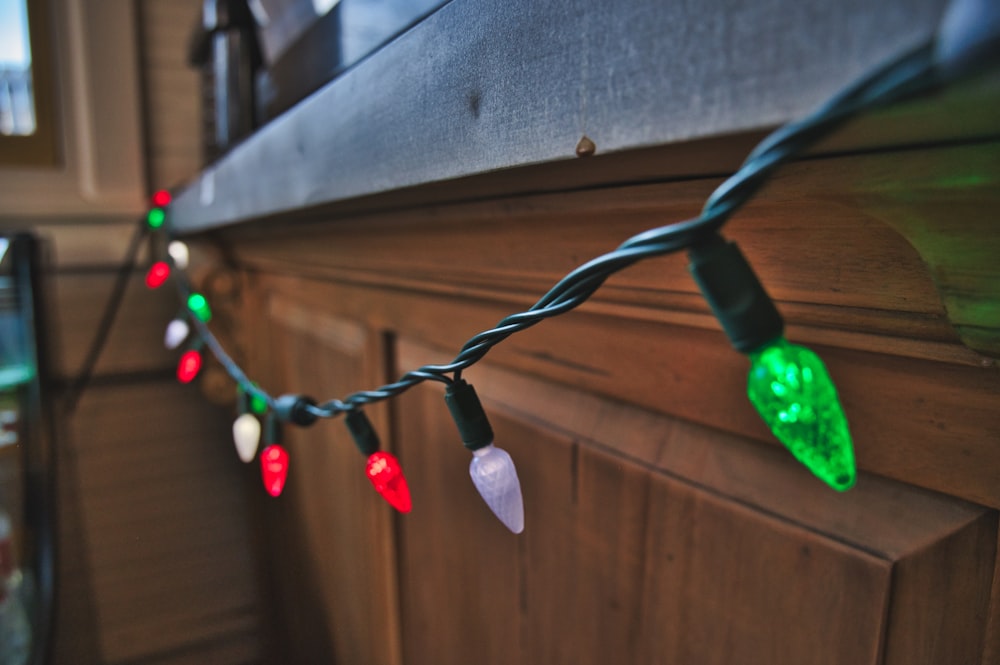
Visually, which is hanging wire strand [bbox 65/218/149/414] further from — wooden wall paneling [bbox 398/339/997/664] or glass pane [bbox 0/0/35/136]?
wooden wall paneling [bbox 398/339/997/664]

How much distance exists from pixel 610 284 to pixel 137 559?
1.67 meters

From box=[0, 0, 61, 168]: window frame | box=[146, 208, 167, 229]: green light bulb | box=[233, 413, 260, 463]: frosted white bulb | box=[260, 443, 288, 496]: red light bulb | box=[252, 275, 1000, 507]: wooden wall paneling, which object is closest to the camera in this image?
box=[252, 275, 1000, 507]: wooden wall paneling

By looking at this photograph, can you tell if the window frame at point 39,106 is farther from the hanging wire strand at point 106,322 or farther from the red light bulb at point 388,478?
the red light bulb at point 388,478

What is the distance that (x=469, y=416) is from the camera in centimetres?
27

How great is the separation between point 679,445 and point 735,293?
235 millimetres

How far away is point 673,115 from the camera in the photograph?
0.19m

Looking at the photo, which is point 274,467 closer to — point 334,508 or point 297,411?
point 297,411

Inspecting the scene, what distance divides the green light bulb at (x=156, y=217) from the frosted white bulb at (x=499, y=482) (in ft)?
4.03

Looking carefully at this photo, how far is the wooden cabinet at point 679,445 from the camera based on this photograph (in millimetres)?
257

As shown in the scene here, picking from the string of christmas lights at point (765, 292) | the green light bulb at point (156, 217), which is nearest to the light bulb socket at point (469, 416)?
the string of christmas lights at point (765, 292)

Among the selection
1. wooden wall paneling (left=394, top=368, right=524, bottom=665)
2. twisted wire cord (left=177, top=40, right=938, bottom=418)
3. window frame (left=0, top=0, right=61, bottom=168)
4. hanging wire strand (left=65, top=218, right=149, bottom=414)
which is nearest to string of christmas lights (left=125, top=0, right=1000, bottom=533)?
twisted wire cord (left=177, top=40, right=938, bottom=418)

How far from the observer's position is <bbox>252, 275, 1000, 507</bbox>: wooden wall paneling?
25 cm

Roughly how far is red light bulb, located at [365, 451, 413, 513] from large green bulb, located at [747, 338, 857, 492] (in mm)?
214

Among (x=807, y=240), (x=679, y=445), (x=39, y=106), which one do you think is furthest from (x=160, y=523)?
(x=807, y=240)
